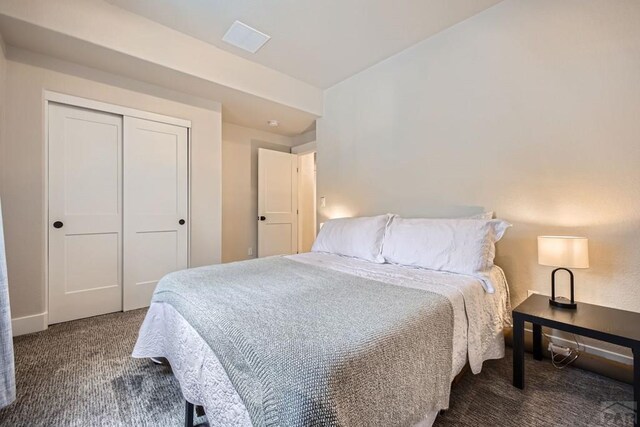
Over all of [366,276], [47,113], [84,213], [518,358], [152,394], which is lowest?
[152,394]

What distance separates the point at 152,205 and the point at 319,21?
8.31 ft

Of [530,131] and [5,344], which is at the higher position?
[530,131]

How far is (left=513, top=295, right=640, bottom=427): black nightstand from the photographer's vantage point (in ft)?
4.27

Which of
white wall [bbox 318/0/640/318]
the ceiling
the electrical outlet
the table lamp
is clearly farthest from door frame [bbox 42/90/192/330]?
the electrical outlet

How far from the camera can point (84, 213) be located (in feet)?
8.41

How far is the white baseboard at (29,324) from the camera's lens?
7.22 ft

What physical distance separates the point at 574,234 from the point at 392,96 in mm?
2064

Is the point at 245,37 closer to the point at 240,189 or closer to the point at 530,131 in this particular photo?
the point at 240,189

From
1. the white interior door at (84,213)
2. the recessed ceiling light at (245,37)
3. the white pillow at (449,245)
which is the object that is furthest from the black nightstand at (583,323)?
the white interior door at (84,213)

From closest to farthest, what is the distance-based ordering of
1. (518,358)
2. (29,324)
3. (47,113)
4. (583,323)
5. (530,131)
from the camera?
(583,323) < (518,358) < (530,131) < (29,324) < (47,113)

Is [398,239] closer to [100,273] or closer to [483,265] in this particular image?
[483,265]

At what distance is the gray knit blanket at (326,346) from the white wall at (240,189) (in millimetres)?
2736

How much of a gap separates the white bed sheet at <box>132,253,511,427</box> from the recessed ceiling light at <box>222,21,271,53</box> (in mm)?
2276

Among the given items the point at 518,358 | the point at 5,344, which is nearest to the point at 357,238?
the point at 518,358
